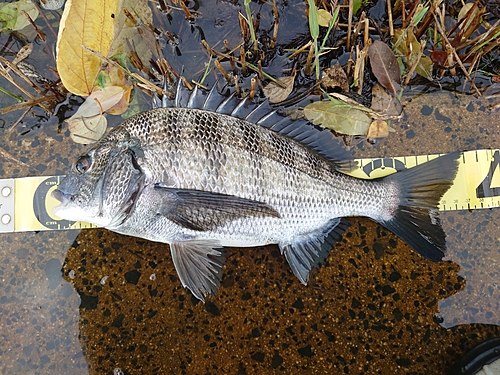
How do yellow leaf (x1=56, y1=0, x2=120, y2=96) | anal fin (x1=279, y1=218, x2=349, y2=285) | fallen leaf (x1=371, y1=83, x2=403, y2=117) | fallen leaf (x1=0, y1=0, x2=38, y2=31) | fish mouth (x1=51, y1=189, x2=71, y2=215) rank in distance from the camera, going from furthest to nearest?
fallen leaf (x1=0, y1=0, x2=38, y2=31) < fallen leaf (x1=371, y1=83, x2=403, y2=117) < anal fin (x1=279, y1=218, x2=349, y2=285) < yellow leaf (x1=56, y1=0, x2=120, y2=96) < fish mouth (x1=51, y1=189, x2=71, y2=215)

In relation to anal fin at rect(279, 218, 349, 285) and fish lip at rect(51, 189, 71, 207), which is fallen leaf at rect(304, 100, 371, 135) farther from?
fish lip at rect(51, 189, 71, 207)

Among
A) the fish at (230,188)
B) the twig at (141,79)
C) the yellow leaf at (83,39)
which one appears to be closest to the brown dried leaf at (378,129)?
the fish at (230,188)

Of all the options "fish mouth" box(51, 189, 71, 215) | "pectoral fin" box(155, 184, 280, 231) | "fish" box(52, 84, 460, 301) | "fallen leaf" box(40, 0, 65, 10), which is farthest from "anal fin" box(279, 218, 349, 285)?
"fallen leaf" box(40, 0, 65, 10)

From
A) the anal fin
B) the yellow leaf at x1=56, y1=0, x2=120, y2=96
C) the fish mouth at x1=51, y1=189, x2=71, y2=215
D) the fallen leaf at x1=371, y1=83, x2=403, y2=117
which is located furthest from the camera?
the fallen leaf at x1=371, y1=83, x2=403, y2=117

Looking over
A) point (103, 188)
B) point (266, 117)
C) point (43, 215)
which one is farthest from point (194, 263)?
point (43, 215)

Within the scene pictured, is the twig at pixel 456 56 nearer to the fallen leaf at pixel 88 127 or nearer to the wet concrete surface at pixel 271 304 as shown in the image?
the wet concrete surface at pixel 271 304

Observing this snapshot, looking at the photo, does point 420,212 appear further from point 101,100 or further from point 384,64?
point 101,100
